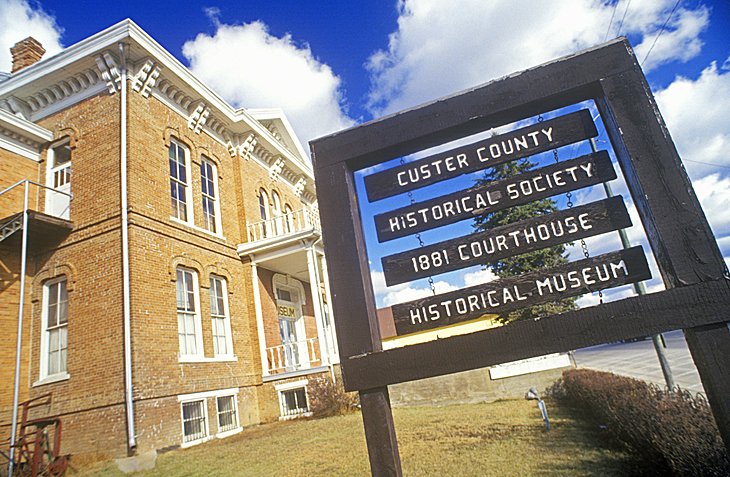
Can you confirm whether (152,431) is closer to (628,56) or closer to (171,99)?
(171,99)

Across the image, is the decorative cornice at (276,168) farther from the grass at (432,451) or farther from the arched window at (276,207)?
the grass at (432,451)

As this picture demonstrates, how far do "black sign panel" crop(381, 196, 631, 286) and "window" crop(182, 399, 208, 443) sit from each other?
10.4 m

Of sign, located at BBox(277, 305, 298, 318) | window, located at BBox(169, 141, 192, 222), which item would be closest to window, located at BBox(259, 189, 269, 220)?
sign, located at BBox(277, 305, 298, 318)

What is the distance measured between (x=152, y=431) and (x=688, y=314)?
35.0 ft

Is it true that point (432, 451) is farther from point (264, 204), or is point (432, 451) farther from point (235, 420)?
point (264, 204)

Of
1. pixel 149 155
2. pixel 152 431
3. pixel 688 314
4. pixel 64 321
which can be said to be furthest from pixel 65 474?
pixel 688 314

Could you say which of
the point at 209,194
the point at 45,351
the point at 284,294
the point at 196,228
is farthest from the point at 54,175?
the point at 284,294

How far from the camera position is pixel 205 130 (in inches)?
597

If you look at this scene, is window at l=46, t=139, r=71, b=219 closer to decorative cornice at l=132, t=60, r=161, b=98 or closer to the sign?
decorative cornice at l=132, t=60, r=161, b=98

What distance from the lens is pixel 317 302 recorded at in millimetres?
14414

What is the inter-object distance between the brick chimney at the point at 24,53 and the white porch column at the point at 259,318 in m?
9.62

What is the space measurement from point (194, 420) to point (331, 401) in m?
3.54

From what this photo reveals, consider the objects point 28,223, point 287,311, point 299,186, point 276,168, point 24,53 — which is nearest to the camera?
point 28,223

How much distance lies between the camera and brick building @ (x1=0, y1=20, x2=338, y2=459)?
10.2m
